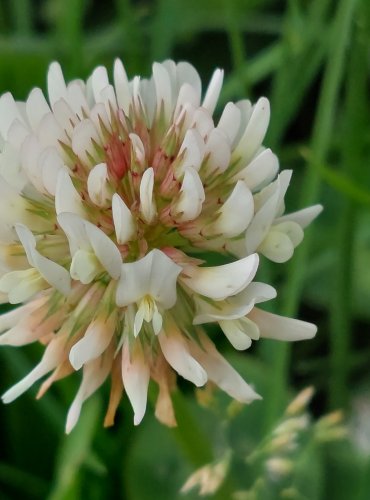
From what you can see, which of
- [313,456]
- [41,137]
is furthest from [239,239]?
[313,456]

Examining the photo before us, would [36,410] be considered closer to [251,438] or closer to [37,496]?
[37,496]

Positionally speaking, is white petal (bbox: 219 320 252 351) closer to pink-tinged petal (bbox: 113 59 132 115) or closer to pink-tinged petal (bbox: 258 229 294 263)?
pink-tinged petal (bbox: 258 229 294 263)

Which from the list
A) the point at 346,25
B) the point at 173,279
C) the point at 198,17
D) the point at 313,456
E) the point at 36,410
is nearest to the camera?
the point at 173,279

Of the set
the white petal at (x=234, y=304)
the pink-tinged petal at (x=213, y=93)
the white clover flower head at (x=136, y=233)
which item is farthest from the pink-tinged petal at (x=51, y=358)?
the pink-tinged petal at (x=213, y=93)

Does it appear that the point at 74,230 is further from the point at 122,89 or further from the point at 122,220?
the point at 122,89

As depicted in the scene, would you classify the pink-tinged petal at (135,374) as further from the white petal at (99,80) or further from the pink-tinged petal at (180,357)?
the white petal at (99,80)

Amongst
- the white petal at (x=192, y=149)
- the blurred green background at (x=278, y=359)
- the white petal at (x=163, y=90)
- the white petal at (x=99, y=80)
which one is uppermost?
the white petal at (x=99, y=80)
